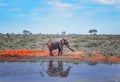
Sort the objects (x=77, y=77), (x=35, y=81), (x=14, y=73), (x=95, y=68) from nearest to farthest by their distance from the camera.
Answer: (x=35, y=81), (x=77, y=77), (x=14, y=73), (x=95, y=68)

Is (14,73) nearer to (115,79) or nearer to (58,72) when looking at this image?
(58,72)

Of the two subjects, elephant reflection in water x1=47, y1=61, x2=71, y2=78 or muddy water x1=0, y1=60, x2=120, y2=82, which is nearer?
muddy water x1=0, y1=60, x2=120, y2=82

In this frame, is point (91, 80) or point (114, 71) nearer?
point (91, 80)

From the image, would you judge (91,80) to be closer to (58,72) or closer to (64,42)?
(58,72)

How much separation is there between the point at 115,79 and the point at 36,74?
4.94 meters

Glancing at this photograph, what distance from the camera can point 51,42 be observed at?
3359cm

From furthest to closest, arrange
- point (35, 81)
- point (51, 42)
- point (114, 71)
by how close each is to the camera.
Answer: point (51, 42) < point (114, 71) < point (35, 81)

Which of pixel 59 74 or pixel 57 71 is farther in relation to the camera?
pixel 57 71

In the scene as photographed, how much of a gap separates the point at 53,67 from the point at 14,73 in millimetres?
3827

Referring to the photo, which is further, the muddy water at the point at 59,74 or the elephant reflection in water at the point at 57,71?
the elephant reflection in water at the point at 57,71

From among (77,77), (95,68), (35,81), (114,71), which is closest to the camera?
(35,81)

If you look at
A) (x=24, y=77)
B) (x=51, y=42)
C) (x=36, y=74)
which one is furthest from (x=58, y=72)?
(x=51, y=42)

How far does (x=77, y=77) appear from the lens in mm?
19828

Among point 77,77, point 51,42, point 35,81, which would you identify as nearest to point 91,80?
point 77,77
